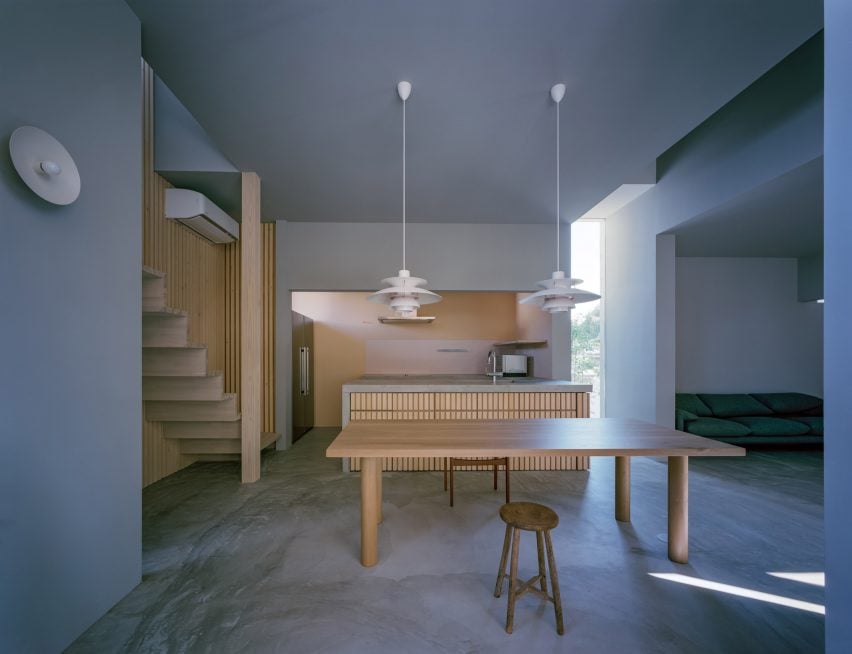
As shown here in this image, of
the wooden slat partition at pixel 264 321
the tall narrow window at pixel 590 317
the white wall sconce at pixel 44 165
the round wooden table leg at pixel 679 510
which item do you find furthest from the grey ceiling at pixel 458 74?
the round wooden table leg at pixel 679 510

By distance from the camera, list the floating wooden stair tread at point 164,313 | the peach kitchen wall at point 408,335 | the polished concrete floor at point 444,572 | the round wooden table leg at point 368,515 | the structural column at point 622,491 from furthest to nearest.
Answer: the peach kitchen wall at point 408,335, the floating wooden stair tread at point 164,313, the structural column at point 622,491, the round wooden table leg at point 368,515, the polished concrete floor at point 444,572

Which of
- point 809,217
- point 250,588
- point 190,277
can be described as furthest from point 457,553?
point 809,217

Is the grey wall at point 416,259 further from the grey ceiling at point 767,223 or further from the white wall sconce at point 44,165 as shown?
the white wall sconce at point 44,165

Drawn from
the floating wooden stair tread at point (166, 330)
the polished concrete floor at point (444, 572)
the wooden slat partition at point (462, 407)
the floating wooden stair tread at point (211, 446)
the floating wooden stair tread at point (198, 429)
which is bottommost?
the polished concrete floor at point (444, 572)

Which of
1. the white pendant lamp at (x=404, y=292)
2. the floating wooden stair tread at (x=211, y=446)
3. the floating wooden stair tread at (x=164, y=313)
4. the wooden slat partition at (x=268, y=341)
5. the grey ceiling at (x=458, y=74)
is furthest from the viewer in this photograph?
the wooden slat partition at (x=268, y=341)

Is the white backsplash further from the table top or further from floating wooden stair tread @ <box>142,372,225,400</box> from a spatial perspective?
the table top

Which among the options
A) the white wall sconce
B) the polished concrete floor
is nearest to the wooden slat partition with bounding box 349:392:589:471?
the polished concrete floor

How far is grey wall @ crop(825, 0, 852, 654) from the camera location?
1.01 meters

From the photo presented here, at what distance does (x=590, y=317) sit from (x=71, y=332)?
Answer: 20.6ft

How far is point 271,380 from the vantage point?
16.4ft

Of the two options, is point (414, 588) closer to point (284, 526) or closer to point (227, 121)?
point (284, 526)

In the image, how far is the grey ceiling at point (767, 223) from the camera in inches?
131

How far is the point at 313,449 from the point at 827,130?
207 inches

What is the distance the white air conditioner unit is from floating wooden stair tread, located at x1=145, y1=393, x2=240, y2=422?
1859 millimetres
